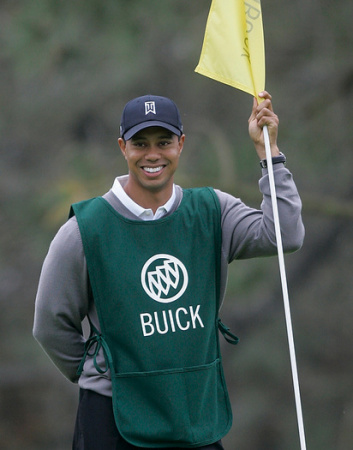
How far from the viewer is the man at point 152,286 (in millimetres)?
2777

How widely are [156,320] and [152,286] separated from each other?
10 centimetres

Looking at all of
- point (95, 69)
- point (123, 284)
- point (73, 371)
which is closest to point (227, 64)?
point (123, 284)

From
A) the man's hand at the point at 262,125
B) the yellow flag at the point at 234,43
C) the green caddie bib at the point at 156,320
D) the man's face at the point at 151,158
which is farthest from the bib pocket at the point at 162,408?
the yellow flag at the point at 234,43

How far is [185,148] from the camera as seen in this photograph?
18.1ft

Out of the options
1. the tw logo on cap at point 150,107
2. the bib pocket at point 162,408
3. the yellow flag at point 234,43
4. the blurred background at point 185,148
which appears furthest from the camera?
the blurred background at point 185,148

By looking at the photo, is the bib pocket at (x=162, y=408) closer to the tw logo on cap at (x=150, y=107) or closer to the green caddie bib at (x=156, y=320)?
the green caddie bib at (x=156, y=320)

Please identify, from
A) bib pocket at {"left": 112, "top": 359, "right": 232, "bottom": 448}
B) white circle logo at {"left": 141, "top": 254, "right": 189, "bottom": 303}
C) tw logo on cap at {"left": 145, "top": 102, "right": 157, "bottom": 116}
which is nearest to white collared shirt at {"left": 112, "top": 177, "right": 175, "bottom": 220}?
white circle logo at {"left": 141, "top": 254, "right": 189, "bottom": 303}

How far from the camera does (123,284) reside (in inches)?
110

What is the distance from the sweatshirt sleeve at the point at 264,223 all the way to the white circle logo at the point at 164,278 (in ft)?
0.56

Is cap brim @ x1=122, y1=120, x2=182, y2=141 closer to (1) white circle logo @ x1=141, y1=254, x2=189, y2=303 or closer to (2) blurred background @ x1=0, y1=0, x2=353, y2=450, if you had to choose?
(1) white circle logo @ x1=141, y1=254, x2=189, y2=303

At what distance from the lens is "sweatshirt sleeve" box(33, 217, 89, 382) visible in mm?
2812

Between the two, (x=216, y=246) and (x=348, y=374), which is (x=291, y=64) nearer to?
(x=348, y=374)

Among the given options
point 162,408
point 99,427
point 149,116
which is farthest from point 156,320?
point 149,116

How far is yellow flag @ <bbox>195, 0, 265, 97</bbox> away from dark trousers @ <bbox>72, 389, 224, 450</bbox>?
106 cm
